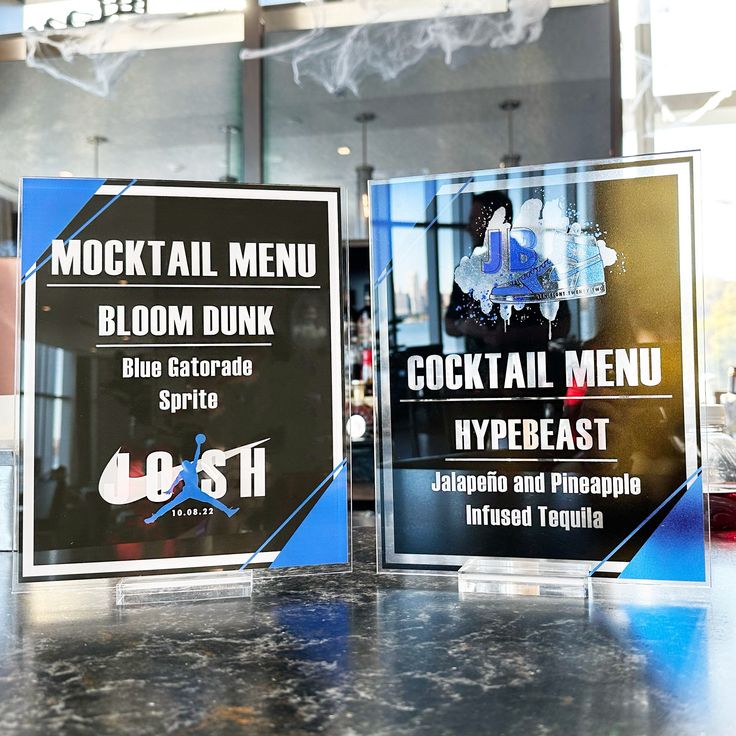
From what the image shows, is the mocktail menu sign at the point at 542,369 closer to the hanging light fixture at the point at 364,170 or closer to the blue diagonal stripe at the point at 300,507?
the blue diagonal stripe at the point at 300,507

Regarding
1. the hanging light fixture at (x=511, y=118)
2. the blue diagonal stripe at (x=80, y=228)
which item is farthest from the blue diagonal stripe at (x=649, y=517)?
the hanging light fixture at (x=511, y=118)

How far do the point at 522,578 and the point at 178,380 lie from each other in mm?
552

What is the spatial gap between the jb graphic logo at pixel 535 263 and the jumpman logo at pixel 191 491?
0.46 m

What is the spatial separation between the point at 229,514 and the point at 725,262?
2.62 meters

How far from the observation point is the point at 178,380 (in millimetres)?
1058

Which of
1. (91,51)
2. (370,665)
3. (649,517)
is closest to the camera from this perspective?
(370,665)

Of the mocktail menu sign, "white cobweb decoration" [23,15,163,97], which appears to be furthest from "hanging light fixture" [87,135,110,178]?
the mocktail menu sign

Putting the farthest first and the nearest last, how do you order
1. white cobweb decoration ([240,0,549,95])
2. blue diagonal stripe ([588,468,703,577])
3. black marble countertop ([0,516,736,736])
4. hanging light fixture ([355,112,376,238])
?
hanging light fixture ([355,112,376,238]) < white cobweb decoration ([240,0,549,95]) < blue diagonal stripe ([588,468,703,577]) < black marble countertop ([0,516,736,736])

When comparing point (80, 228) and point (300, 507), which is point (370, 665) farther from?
point (80, 228)

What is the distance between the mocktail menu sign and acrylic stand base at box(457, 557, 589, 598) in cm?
1

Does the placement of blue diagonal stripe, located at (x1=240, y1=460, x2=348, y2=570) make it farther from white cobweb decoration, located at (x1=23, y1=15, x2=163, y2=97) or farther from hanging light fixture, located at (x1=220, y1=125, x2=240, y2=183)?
white cobweb decoration, located at (x1=23, y1=15, x2=163, y2=97)

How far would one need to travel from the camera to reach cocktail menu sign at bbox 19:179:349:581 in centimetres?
102

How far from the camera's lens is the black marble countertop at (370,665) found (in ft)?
2.04

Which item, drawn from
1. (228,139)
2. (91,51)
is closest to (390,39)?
(228,139)
